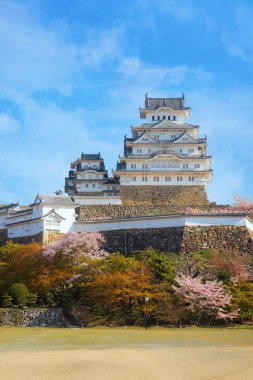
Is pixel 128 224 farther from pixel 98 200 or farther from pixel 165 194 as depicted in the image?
pixel 165 194

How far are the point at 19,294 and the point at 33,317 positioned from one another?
158 centimetres

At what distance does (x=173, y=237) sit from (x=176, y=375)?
24637mm

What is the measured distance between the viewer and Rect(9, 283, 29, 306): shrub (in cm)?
2916

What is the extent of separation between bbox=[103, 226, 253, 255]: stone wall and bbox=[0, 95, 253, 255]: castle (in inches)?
2.4

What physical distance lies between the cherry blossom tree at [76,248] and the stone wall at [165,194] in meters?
14.3

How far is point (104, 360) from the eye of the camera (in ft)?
44.7

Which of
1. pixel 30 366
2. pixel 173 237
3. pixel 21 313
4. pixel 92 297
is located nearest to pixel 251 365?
pixel 30 366

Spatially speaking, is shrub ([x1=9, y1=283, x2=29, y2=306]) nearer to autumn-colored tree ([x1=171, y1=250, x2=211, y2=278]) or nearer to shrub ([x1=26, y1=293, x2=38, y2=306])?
shrub ([x1=26, y1=293, x2=38, y2=306])

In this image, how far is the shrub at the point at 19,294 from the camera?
2916 cm

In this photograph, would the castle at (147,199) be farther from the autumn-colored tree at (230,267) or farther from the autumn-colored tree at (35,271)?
the autumn-colored tree at (35,271)

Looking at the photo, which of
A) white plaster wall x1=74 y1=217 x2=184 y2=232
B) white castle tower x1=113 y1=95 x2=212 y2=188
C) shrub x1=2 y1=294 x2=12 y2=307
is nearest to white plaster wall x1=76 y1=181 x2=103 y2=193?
white castle tower x1=113 y1=95 x2=212 y2=188

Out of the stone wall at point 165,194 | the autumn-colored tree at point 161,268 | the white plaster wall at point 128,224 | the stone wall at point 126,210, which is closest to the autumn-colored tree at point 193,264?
the autumn-colored tree at point 161,268

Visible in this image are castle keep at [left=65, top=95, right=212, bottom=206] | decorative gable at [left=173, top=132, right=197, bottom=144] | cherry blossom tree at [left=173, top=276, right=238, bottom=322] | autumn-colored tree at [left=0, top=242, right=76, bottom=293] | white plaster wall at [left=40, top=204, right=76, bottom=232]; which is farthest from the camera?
decorative gable at [left=173, top=132, right=197, bottom=144]

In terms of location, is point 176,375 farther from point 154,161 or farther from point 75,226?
point 154,161
